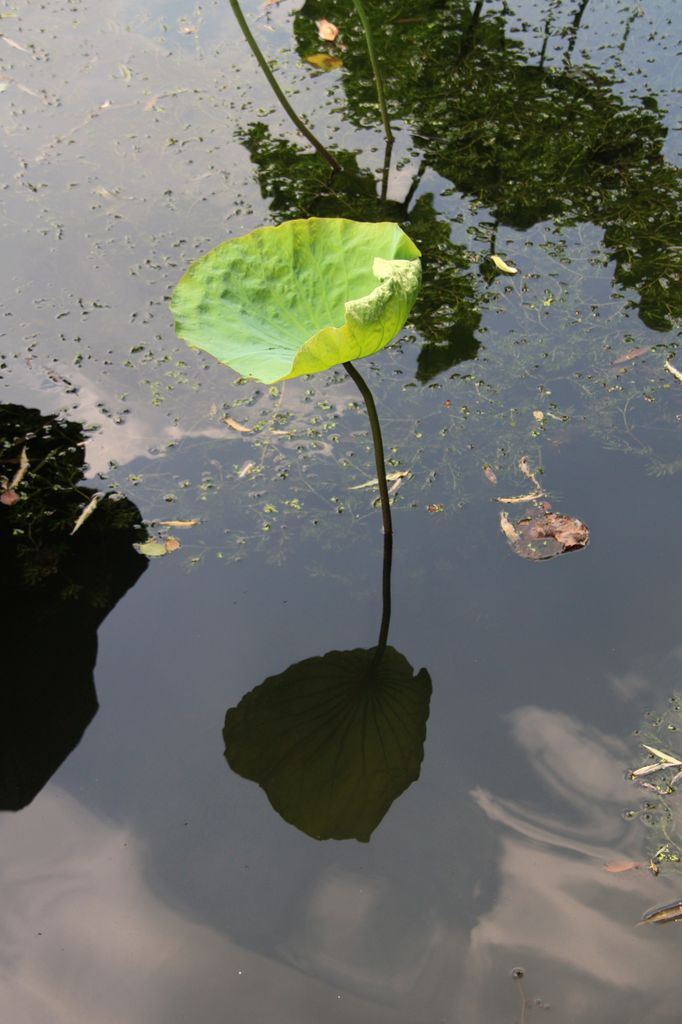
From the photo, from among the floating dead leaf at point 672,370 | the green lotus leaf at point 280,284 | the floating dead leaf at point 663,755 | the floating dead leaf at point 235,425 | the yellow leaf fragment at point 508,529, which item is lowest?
the floating dead leaf at point 663,755

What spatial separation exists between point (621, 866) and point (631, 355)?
1.26m

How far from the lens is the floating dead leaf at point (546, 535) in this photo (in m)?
1.96

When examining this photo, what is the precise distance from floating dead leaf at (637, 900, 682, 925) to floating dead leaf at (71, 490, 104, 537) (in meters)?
1.35

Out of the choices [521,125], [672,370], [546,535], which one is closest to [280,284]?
[546,535]

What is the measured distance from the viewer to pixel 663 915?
4.83 feet

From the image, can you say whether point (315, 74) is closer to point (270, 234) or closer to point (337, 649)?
point (270, 234)

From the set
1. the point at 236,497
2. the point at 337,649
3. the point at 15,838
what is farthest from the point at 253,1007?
the point at 236,497

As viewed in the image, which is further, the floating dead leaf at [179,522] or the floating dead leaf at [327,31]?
the floating dead leaf at [327,31]

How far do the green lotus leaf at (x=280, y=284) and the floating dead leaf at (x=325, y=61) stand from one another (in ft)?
5.63

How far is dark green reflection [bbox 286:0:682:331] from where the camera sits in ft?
8.57

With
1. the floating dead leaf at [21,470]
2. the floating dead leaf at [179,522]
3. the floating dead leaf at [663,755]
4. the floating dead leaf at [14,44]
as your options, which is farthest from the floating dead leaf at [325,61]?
the floating dead leaf at [663,755]

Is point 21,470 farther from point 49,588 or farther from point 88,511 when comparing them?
point 49,588

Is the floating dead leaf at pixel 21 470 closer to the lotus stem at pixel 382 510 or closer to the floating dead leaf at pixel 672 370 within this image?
the lotus stem at pixel 382 510

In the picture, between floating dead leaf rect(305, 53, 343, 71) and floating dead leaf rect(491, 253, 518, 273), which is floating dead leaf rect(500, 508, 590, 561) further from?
floating dead leaf rect(305, 53, 343, 71)
